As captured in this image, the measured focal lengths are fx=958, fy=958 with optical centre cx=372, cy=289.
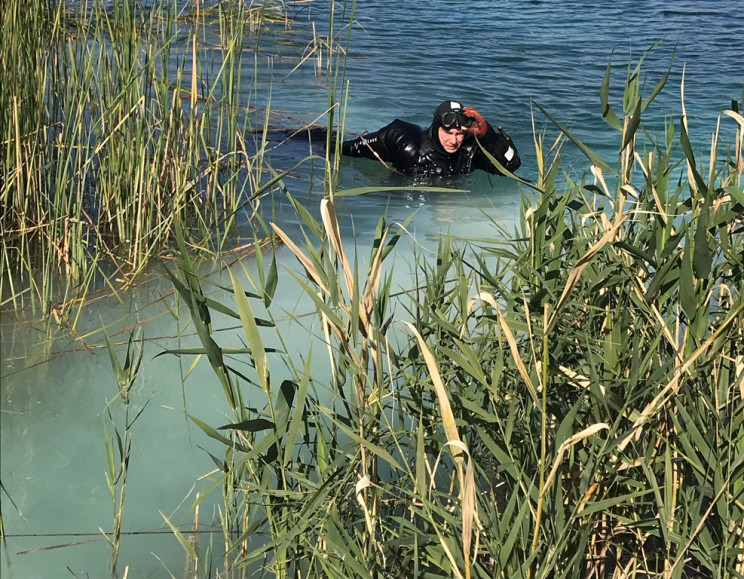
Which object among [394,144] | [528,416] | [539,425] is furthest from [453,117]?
[528,416]

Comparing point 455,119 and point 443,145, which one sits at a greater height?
point 455,119

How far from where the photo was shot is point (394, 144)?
6.54 metres

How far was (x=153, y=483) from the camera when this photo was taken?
9.25 ft

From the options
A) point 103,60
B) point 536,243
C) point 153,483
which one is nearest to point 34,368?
point 153,483

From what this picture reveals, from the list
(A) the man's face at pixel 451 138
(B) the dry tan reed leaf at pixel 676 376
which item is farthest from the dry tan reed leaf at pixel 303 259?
(A) the man's face at pixel 451 138

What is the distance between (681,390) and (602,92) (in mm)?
641

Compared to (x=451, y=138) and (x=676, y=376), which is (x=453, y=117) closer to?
(x=451, y=138)

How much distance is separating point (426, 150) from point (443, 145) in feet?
0.46

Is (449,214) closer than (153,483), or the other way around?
(153,483)

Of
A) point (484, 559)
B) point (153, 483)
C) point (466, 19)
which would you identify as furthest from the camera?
point (466, 19)

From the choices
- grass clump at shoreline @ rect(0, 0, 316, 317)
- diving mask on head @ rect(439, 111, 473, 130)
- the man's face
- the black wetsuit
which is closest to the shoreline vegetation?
grass clump at shoreline @ rect(0, 0, 316, 317)

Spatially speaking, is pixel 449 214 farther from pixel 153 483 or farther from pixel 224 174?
pixel 153 483

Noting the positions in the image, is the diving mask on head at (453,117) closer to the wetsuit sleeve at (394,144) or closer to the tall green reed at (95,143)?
the wetsuit sleeve at (394,144)

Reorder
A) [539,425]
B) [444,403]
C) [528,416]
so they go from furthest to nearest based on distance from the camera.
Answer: [539,425]
[528,416]
[444,403]
